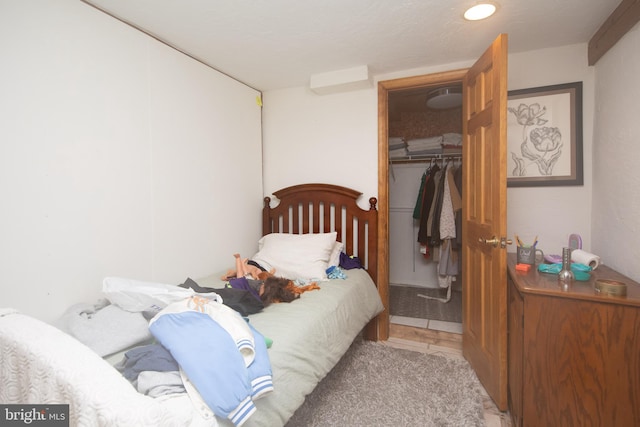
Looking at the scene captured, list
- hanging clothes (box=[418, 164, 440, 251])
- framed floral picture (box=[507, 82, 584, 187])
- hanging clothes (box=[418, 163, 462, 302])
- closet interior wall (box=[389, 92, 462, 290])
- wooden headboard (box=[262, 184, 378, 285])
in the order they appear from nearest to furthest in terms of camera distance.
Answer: framed floral picture (box=[507, 82, 584, 187]) → wooden headboard (box=[262, 184, 378, 285]) → hanging clothes (box=[418, 163, 462, 302]) → hanging clothes (box=[418, 164, 440, 251]) → closet interior wall (box=[389, 92, 462, 290])

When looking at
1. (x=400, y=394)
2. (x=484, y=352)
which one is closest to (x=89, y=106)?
(x=400, y=394)

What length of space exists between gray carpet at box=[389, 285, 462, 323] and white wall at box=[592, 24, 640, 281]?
1414mm

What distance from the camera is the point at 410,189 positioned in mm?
4047

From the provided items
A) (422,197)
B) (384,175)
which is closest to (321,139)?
(384,175)

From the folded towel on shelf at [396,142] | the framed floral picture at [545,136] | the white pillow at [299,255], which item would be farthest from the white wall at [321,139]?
the folded towel on shelf at [396,142]

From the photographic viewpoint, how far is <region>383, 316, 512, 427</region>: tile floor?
2.47m

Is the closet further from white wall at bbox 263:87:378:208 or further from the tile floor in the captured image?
white wall at bbox 263:87:378:208

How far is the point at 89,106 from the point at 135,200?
0.52m

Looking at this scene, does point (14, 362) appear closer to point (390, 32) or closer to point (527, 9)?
point (390, 32)

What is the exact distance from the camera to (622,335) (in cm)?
130

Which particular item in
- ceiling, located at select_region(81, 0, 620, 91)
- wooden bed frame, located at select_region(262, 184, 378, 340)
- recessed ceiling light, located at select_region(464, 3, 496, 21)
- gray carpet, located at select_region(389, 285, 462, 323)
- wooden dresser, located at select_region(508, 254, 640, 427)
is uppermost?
ceiling, located at select_region(81, 0, 620, 91)

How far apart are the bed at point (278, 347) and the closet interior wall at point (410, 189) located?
1559 mm

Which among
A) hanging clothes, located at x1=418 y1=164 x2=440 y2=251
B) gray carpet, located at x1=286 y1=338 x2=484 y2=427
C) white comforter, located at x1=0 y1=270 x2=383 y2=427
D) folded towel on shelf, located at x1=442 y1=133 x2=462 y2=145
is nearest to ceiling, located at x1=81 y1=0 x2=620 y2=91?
folded towel on shelf, located at x1=442 y1=133 x2=462 y2=145

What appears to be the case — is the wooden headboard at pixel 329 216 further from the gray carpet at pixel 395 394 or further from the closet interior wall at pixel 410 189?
the closet interior wall at pixel 410 189
